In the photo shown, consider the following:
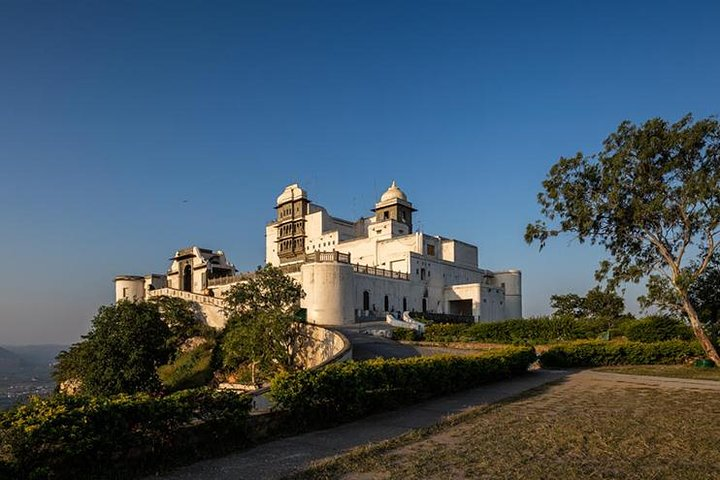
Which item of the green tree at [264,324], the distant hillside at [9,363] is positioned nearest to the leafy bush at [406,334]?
the green tree at [264,324]

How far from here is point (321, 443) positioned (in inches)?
345

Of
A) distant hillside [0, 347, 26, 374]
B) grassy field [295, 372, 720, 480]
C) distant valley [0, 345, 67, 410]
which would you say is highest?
grassy field [295, 372, 720, 480]

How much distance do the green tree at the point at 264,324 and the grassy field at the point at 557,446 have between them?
16.1 meters

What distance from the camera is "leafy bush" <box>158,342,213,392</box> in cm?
3219

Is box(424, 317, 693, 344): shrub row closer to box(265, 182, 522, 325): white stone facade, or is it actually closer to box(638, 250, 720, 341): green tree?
box(638, 250, 720, 341): green tree

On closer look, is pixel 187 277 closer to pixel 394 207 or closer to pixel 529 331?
pixel 394 207

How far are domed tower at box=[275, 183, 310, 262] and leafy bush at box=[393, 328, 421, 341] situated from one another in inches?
1157

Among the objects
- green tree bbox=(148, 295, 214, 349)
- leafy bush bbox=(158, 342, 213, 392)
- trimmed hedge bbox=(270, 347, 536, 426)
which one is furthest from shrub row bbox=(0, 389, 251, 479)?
green tree bbox=(148, 295, 214, 349)

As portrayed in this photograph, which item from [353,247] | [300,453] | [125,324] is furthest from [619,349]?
[353,247]

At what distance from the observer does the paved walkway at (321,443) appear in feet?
23.6

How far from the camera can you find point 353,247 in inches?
2302

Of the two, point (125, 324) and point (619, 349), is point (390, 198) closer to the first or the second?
point (125, 324)

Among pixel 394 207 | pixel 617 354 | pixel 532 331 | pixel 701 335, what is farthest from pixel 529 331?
pixel 394 207

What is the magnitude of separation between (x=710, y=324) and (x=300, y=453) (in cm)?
2597
